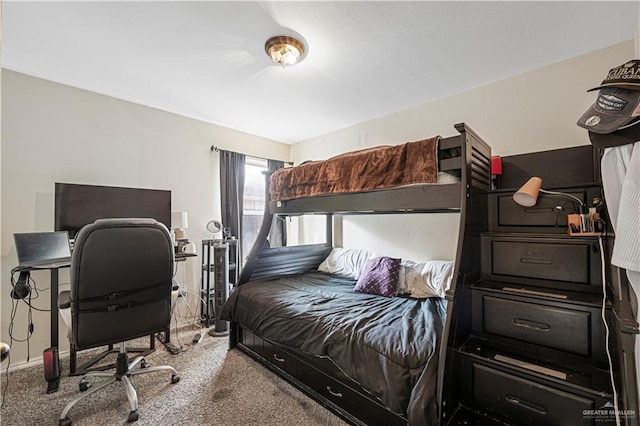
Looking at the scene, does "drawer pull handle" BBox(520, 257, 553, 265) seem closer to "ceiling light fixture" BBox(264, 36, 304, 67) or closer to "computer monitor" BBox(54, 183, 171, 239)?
"ceiling light fixture" BBox(264, 36, 304, 67)

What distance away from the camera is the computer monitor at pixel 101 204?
8.06ft

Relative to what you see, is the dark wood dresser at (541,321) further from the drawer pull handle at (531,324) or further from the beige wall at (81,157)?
the beige wall at (81,157)

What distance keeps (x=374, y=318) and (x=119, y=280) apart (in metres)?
1.65

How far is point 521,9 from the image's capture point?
1.66 meters

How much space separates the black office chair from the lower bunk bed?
759mm

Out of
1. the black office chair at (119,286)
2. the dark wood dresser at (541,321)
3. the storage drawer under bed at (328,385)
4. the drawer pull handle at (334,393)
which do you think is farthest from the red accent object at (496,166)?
the black office chair at (119,286)

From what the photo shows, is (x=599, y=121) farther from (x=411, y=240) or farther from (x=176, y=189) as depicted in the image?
(x=176, y=189)

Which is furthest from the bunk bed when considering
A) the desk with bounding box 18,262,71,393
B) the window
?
the window

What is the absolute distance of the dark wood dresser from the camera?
125 centimetres

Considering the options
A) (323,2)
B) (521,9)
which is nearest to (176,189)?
(323,2)

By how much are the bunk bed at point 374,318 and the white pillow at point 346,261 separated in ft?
2.10

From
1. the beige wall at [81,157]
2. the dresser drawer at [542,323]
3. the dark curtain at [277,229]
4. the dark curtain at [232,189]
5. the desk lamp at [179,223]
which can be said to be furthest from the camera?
the dark curtain at [277,229]

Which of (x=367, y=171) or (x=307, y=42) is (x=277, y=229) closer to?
(x=367, y=171)

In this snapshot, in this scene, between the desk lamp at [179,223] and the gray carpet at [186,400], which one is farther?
the desk lamp at [179,223]
